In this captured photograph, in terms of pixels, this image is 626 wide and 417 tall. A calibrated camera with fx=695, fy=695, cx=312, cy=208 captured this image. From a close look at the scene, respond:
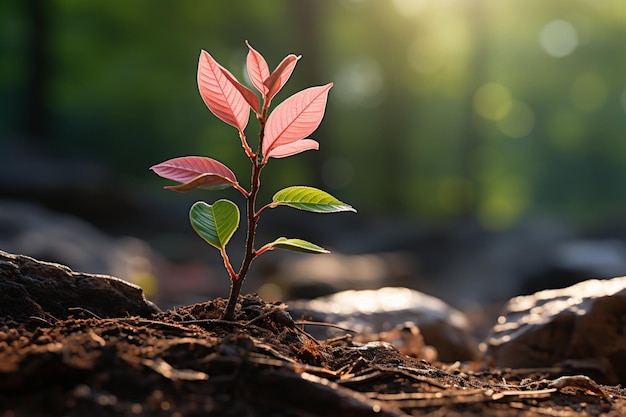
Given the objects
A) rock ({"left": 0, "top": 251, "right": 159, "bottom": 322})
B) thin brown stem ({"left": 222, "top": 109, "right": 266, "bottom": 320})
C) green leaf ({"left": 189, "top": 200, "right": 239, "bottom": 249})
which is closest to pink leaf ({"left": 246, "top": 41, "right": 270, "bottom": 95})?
thin brown stem ({"left": 222, "top": 109, "right": 266, "bottom": 320})

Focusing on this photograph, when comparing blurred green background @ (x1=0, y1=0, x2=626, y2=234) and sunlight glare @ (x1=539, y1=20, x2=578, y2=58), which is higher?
sunlight glare @ (x1=539, y1=20, x2=578, y2=58)

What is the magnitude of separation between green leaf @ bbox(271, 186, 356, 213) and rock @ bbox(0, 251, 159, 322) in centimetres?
66

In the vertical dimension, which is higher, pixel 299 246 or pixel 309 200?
pixel 309 200

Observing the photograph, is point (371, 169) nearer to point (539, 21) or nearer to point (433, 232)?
point (539, 21)

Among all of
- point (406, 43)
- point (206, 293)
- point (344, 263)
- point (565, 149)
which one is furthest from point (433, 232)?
point (565, 149)

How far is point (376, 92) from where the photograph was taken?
30.5 m

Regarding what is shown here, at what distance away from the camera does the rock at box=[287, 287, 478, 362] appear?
4102mm

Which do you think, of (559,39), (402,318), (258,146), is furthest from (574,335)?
(559,39)

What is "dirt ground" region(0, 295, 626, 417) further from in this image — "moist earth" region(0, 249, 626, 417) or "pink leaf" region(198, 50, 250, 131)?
"pink leaf" region(198, 50, 250, 131)

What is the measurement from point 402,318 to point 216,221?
2.38 metres

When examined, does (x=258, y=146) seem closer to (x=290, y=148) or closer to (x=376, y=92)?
(x=290, y=148)

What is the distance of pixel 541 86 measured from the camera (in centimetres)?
3331

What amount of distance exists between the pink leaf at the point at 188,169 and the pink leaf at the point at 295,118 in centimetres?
15

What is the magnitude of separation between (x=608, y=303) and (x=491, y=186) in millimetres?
32829
